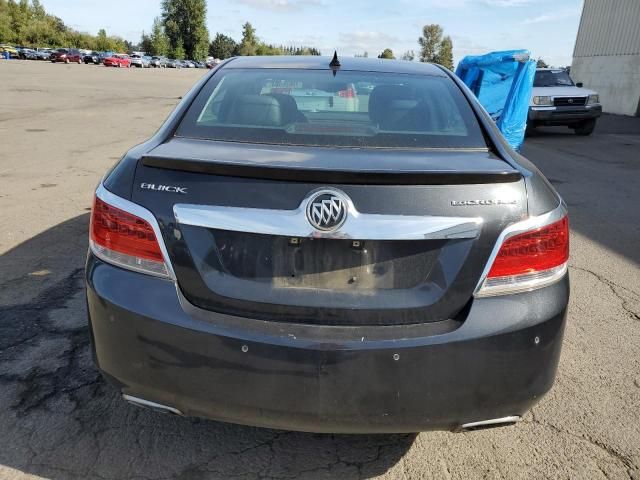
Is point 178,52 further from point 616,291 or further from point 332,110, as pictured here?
point 332,110

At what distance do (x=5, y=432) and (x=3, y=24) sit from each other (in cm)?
9723

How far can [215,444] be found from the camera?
2.39m

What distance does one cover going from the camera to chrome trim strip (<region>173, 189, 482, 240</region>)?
178 cm

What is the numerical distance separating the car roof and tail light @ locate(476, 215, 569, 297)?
1462 mm

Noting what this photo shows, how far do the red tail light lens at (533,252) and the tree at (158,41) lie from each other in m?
108

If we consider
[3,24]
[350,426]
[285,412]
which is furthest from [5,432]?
[3,24]

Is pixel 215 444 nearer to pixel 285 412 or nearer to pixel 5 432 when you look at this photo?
pixel 285 412

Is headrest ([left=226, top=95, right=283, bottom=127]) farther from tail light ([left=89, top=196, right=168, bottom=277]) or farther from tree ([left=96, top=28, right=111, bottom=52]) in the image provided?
tree ([left=96, top=28, right=111, bottom=52])

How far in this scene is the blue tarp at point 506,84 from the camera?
9820mm

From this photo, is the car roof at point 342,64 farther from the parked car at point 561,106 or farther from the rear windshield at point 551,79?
the rear windshield at point 551,79

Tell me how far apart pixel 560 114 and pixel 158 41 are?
98.0m

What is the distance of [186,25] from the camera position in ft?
345

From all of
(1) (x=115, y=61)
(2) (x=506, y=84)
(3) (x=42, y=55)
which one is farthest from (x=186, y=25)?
(2) (x=506, y=84)

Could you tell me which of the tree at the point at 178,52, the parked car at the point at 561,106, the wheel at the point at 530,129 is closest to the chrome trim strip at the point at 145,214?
the wheel at the point at 530,129
